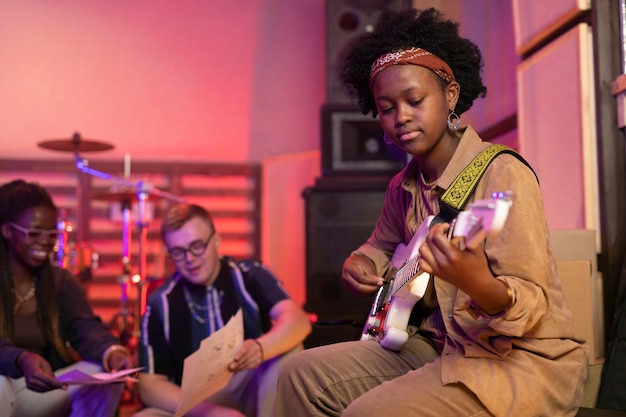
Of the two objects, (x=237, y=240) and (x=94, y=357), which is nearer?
(x=94, y=357)

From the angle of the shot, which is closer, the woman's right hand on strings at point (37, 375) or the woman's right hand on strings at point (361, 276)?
the woman's right hand on strings at point (361, 276)

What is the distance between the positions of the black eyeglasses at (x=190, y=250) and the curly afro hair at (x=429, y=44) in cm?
121

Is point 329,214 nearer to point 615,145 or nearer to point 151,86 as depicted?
point 615,145

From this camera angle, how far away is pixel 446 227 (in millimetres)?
1353

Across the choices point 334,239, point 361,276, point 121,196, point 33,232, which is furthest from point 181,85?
point 361,276

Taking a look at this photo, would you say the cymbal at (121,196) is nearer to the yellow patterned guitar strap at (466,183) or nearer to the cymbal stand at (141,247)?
the cymbal stand at (141,247)

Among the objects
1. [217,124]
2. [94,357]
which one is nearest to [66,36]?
[217,124]

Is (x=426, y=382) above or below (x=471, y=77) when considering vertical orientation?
below

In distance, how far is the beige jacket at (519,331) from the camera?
1469 millimetres

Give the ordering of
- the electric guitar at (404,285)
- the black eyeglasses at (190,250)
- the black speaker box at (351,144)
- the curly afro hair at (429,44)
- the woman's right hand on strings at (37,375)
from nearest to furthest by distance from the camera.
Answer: the electric guitar at (404,285)
the curly afro hair at (429,44)
the woman's right hand on strings at (37,375)
the black eyeglasses at (190,250)
the black speaker box at (351,144)

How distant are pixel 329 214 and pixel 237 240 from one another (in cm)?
324

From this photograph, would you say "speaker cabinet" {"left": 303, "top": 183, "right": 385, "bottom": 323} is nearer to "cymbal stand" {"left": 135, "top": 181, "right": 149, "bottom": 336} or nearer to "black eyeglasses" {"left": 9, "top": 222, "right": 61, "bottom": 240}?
"black eyeglasses" {"left": 9, "top": 222, "right": 61, "bottom": 240}

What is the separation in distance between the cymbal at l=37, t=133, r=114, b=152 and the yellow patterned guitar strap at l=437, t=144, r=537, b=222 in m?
4.55

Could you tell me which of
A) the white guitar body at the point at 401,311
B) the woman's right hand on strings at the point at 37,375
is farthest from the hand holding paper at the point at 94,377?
the white guitar body at the point at 401,311
